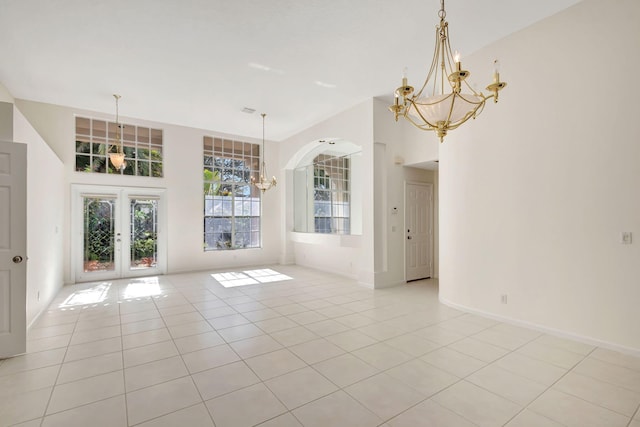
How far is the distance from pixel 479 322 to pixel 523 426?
206cm

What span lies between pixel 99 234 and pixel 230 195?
2970 millimetres

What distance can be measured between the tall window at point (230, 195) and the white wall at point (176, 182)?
0.21 m

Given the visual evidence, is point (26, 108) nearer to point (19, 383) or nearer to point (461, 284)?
point (19, 383)

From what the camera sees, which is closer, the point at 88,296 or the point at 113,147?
the point at 88,296

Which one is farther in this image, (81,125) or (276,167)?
(276,167)

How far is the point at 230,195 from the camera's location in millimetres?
8172

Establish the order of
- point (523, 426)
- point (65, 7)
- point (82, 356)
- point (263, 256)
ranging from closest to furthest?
point (523, 426) < point (82, 356) < point (65, 7) < point (263, 256)

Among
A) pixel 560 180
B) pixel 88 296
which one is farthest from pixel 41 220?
pixel 560 180

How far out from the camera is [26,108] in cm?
586

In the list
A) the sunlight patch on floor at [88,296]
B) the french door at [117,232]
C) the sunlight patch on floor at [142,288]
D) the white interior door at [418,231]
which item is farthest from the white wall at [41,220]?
the white interior door at [418,231]

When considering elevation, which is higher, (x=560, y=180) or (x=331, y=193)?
(x=331, y=193)

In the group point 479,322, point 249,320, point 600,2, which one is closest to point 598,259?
point 479,322

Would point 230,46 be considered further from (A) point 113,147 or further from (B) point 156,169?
(B) point 156,169

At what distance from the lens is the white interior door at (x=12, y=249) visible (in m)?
3.01
